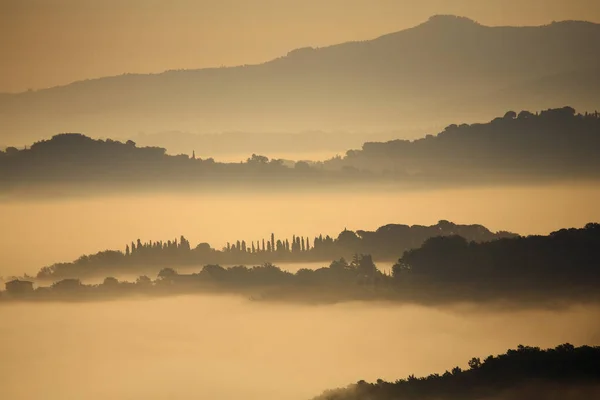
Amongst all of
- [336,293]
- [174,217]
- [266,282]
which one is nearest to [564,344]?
[336,293]

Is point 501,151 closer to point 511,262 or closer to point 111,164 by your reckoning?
point 511,262

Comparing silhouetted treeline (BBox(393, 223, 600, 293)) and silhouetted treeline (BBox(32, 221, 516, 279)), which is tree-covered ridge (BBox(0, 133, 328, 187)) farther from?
silhouetted treeline (BBox(393, 223, 600, 293))

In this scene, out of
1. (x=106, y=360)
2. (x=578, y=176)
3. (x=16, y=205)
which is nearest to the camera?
(x=578, y=176)

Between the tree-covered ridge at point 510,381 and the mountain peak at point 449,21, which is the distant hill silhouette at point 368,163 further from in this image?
the tree-covered ridge at point 510,381

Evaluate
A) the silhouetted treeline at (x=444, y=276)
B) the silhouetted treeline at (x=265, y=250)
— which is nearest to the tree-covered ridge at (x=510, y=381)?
the silhouetted treeline at (x=444, y=276)

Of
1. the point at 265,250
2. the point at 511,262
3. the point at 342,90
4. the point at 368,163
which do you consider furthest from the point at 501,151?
the point at 265,250

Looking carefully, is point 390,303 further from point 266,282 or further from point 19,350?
point 19,350

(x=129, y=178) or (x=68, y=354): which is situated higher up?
(x=129, y=178)
